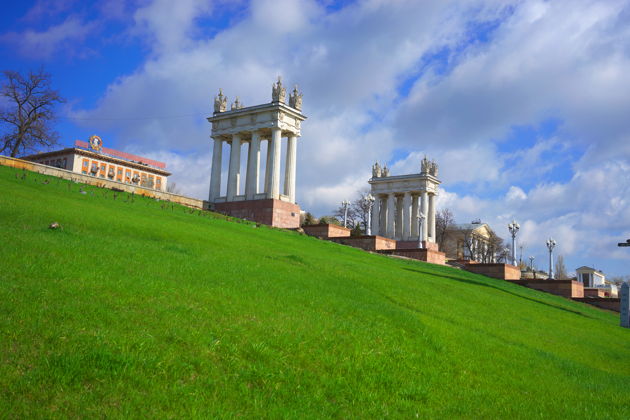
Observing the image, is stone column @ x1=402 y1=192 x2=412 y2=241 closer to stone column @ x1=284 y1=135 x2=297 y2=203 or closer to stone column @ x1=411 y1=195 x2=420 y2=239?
stone column @ x1=411 y1=195 x2=420 y2=239

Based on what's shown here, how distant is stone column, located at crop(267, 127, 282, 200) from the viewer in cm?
4594

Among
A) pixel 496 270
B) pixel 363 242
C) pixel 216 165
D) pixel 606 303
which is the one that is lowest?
pixel 606 303

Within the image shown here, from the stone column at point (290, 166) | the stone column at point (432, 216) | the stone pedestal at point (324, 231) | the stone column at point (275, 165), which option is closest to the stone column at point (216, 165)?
the stone column at point (275, 165)

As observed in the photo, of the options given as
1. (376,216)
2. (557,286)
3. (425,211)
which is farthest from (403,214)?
(557,286)

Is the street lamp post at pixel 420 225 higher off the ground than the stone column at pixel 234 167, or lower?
lower

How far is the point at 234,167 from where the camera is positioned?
50812 mm

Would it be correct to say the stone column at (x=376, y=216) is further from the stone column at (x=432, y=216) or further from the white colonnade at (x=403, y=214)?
the stone column at (x=432, y=216)

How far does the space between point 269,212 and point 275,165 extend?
4.54 metres

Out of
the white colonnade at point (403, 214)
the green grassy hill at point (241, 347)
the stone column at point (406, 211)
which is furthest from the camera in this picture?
the white colonnade at point (403, 214)

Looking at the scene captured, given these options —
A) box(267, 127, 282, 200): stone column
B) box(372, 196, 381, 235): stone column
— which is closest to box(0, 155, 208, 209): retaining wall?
box(267, 127, 282, 200): stone column

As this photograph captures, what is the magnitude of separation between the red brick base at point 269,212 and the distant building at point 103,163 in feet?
152

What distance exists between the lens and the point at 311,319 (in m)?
10.1

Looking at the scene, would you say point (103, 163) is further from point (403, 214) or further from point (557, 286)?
point (557, 286)

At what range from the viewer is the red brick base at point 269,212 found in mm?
44375
